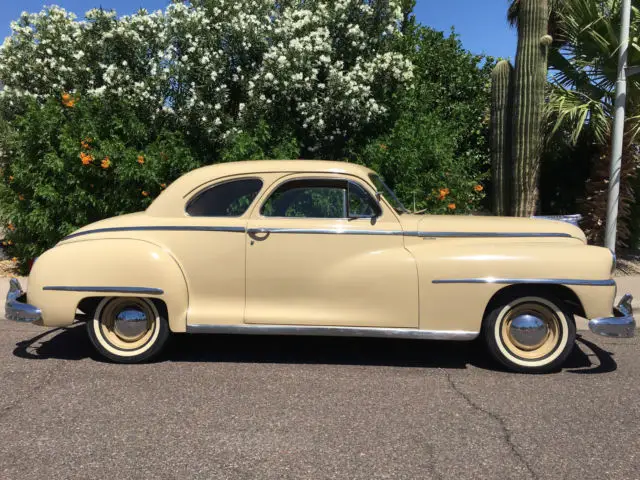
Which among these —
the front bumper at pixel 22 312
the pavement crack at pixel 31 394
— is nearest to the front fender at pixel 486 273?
the pavement crack at pixel 31 394

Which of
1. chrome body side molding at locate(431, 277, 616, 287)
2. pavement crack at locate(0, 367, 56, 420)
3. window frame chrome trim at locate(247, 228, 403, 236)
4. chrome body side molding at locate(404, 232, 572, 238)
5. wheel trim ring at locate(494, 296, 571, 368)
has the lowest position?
pavement crack at locate(0, 367, 56, 420)

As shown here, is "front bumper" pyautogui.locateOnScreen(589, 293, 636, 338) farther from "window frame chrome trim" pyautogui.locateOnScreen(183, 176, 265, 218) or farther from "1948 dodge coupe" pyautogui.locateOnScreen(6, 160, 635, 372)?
"window frame chrome trim" pyautogui.locateOnScreen(183, 176, 265, 218)

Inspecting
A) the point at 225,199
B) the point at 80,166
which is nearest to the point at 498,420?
the point at 225,199

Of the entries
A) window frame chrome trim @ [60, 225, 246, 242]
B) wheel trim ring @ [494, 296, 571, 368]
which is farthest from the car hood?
window frame chrome trim @ [60, 225, 246, 242]

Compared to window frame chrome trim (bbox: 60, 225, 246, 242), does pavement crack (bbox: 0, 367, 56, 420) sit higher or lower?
lower

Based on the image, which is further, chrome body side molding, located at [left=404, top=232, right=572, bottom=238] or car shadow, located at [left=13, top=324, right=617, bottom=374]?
car shadow, located at [left=13, top=324, right=617, bottom=374]

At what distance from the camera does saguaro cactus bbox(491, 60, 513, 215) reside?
352 inches

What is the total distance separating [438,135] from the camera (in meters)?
8.22

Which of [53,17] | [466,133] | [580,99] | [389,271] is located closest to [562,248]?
[389,271]

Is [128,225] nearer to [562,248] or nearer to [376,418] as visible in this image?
[376,418]

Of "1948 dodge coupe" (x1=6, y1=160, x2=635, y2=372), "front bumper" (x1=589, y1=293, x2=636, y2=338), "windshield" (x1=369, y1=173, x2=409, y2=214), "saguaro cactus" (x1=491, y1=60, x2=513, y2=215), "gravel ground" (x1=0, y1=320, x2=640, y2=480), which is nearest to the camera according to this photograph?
"gravel ground" (x1=0, y1=320, x2=640, y2=480)

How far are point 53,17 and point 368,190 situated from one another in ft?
22.8

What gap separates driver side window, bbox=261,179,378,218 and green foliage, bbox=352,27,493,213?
270 cm

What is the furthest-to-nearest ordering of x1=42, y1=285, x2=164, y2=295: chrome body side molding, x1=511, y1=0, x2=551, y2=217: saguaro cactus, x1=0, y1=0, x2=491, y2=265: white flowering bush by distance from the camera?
x1=511, y1=0, x2=551, y2=217: saguaro cactus, x1=0, y1=0, x2=491, y2=265: white flowering bush, x1=42, y1=285, x2=164, y2=295: chrome body side molding
